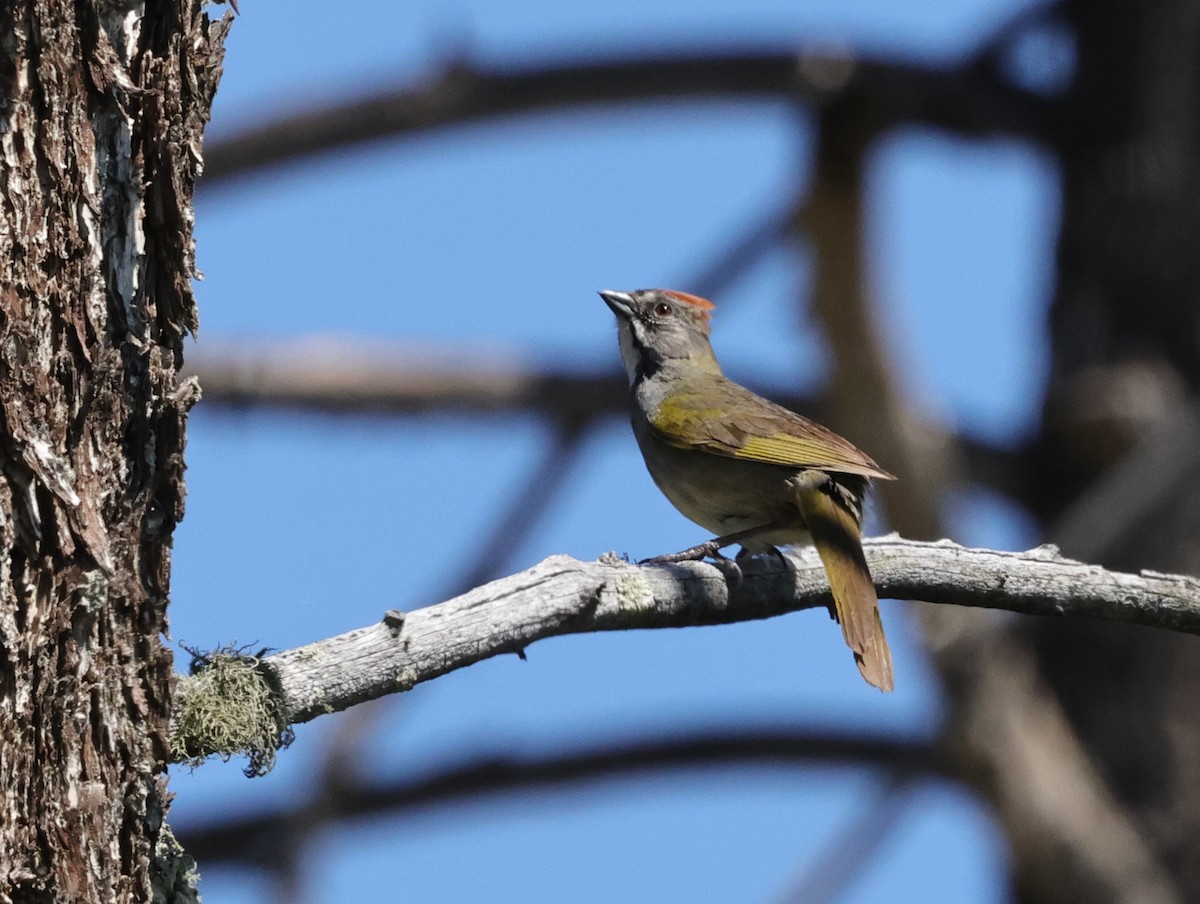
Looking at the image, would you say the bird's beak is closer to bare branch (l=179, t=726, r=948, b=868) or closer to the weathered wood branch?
the weathered wood branch

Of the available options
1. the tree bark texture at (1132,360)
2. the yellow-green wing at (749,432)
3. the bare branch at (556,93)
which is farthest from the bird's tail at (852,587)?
the tree bark texture at (1132,360)

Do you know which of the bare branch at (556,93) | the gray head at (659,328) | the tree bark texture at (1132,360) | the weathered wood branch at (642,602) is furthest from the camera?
the tree bark texture at (1132,360)

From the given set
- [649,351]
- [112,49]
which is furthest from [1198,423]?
[112,49]

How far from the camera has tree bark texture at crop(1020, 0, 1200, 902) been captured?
8.82 m

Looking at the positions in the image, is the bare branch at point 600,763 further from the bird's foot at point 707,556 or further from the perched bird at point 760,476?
the bird's foot at point 707,556

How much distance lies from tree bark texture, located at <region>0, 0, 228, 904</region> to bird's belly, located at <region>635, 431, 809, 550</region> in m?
2.44

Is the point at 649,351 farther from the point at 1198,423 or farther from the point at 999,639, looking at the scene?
the point at 1198,423

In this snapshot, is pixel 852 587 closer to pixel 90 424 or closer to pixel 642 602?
pixel 642 602

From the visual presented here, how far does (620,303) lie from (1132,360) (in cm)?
391

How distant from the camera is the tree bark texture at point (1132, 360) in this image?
882 centimetres

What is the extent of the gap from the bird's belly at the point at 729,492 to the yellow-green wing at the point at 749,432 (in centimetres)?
4

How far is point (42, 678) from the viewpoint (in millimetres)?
2662

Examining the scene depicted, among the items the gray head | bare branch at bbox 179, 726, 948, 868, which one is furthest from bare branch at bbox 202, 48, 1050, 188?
bare branch at bbox 179, 726, 948, 868

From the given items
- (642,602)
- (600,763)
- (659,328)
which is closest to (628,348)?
(659,328)
